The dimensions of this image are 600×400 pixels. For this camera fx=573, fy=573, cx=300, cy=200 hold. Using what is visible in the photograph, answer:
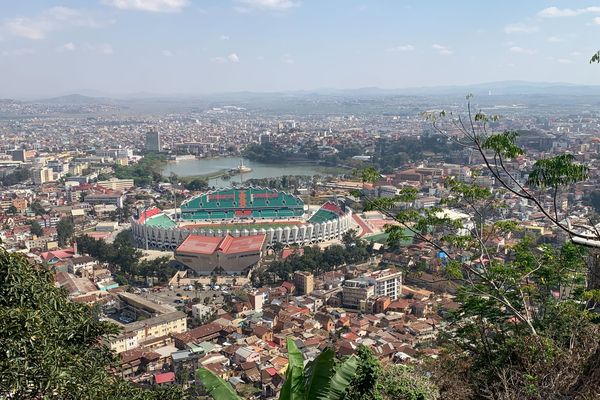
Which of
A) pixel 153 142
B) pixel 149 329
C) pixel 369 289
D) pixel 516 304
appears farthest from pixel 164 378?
pixel 153 142

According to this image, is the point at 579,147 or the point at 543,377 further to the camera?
the point at 579,147

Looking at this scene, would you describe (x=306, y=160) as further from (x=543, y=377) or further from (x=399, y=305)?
(x=543, y=377)

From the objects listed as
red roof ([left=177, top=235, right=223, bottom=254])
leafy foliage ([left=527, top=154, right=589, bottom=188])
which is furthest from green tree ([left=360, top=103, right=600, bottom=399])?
red roof ([left=177, top=235, right=223, bottom=254])

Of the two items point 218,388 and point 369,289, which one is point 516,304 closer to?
point 218,388

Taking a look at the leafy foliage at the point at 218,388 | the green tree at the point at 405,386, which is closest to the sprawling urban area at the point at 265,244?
the green tree at the point at 405,386

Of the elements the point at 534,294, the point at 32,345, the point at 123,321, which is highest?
the point at 32,345

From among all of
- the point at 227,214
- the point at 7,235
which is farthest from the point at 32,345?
the point at 227,214
